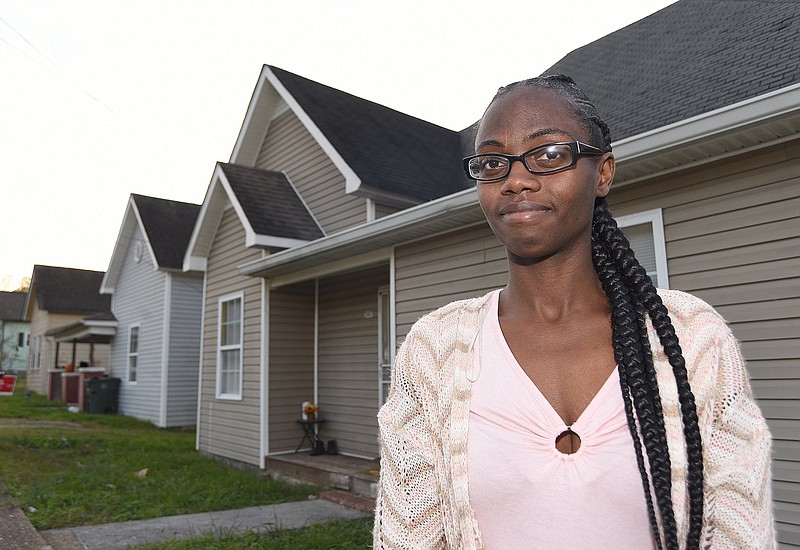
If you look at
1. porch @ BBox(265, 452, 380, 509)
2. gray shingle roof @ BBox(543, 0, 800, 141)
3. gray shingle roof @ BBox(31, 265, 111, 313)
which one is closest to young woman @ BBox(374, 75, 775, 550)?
gray shingle roof @ BBox(543, 0, 800, 141)

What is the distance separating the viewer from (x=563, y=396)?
1.14 m

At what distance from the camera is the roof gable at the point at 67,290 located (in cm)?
2633

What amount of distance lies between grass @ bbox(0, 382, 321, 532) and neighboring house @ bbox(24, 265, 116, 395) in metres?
14.2

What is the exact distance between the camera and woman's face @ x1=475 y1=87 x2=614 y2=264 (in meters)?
1.18

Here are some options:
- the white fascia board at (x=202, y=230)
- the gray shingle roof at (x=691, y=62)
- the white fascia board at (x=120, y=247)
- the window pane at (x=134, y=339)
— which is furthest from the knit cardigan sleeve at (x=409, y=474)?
the white fascia board at (x=120, y=247)

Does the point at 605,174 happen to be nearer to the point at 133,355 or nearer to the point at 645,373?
the point at 645,373

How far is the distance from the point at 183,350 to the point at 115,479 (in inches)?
290

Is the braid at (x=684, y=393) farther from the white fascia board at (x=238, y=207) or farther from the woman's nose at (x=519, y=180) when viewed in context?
the white fascia board at (x=238, y=207)

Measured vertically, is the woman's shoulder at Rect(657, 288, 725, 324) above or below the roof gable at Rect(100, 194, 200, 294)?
below

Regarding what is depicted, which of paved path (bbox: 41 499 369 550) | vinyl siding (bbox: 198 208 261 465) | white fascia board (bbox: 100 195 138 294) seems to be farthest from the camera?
white fascia board (bbox: 100 195 138 294)

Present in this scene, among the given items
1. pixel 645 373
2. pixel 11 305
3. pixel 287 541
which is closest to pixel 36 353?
pixel 11 305

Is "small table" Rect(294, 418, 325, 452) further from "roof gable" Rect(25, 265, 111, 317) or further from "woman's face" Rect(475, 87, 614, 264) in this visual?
"roof gable" Rect(25, 265, 111, 317)

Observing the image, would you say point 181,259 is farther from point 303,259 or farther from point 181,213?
point 303,259

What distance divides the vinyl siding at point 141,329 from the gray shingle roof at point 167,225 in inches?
23.6
